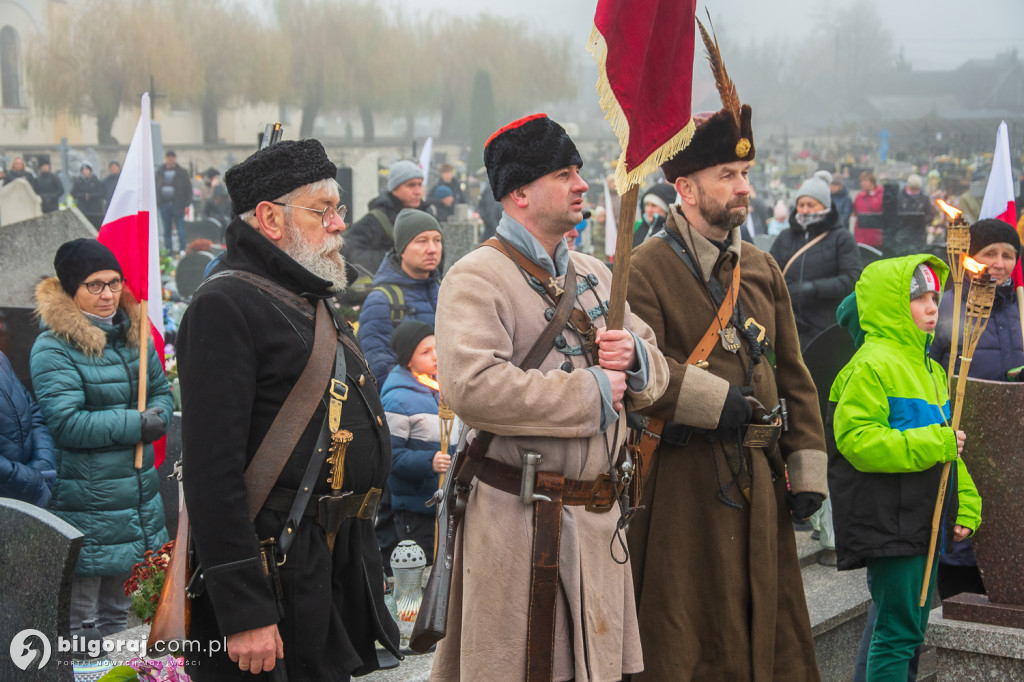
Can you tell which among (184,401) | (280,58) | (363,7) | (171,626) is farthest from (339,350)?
(363,7)

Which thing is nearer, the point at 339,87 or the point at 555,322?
the point at 555,322

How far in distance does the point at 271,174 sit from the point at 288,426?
67cm

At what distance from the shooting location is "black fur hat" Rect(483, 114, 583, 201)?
3.11 meters

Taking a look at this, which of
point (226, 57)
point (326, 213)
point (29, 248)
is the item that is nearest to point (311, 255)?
point (326, 213)

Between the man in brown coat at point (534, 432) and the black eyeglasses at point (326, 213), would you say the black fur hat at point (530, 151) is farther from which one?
the black eyeglasses at point (326, 213)

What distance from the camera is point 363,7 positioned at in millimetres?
57312

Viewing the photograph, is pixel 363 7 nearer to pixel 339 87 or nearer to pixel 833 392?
pixel 339 87

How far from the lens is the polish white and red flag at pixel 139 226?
5730mm

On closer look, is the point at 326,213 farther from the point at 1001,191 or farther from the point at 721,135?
the point at 1001,191

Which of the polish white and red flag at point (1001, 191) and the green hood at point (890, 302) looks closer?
the green hood at point (890, 302)

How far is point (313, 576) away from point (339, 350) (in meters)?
0.58

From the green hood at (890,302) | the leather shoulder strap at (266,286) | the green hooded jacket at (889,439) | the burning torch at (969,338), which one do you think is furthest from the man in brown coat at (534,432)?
the burning torch at (969,338)

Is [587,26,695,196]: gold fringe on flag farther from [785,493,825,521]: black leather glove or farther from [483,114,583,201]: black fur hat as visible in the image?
[785,493,825,521]: black leather glove

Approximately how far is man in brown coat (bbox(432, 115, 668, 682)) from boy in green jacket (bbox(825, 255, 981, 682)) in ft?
4.32
